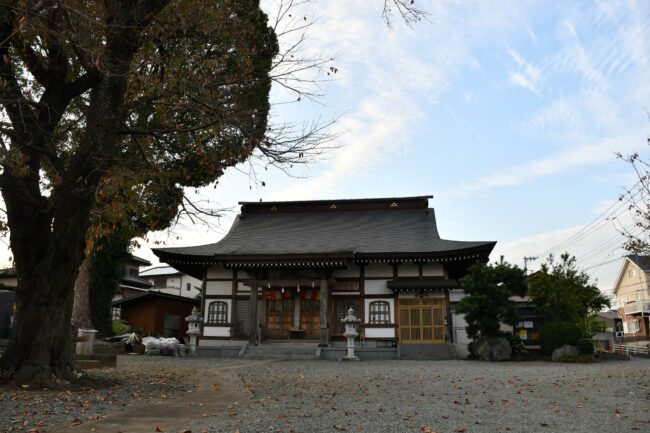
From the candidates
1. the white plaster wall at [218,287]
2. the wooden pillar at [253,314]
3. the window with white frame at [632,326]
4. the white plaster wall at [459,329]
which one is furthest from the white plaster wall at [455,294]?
the window with white frame at [632,326]

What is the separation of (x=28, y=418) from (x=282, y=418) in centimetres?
274

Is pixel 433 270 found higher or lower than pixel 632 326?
higher

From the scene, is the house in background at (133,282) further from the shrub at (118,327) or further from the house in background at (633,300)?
the house in background at (633,300)

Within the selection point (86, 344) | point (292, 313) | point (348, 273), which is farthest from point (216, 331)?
point (86, 344)

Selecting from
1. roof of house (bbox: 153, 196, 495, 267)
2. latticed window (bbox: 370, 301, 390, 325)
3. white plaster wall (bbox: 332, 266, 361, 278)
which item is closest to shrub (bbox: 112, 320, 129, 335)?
roof of house (bbox: 153, 196, 495, 267)

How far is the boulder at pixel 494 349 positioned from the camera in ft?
58.0

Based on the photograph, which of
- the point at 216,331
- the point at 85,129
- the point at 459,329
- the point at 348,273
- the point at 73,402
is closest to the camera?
the point at 73,402

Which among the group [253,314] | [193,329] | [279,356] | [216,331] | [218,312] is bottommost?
[279,356]

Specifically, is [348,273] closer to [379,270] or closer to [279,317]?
[379,270]

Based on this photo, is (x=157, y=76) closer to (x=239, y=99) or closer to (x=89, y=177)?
(x=239, y=99)

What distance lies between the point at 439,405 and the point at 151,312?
21.8m

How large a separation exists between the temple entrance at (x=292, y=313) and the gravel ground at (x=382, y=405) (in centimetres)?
1119

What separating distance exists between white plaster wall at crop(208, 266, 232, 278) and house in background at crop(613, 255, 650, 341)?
111 feet

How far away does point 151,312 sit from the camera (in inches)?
1019
